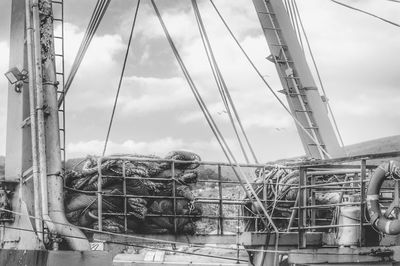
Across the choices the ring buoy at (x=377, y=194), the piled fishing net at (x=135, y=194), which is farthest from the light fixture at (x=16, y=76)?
the ring buoy at (x=377, y=194)

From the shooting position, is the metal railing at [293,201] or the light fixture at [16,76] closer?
the metal railing at [293,201]

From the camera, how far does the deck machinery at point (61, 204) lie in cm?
1123

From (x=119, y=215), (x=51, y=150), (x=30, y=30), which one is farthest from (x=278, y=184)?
(x=30, y=30)

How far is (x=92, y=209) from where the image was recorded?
1272 cm

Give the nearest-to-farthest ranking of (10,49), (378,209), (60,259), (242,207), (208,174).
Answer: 1. (378,209)
2. (60,259)
3. (10,49)
4. (242,207)
5. (208,174)

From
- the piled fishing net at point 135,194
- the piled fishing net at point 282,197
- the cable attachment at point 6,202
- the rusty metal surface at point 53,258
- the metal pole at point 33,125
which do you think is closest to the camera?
the rusty metal surface at point 53,258

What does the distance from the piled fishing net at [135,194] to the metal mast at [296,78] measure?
5173 mm

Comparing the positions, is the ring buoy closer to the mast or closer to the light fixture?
the mast

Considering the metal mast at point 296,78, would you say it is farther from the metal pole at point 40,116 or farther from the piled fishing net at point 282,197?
the metal pole at point 40,116

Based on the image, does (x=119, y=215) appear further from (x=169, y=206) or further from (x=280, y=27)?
(x=280, y=27)

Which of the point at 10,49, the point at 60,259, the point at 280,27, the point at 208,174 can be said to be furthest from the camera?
the point at 280,27

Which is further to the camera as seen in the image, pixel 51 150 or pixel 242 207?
pixel 242 207

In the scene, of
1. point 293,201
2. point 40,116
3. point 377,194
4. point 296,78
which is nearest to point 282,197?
point 293,201

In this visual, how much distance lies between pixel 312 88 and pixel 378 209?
7665 millimetres
